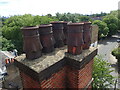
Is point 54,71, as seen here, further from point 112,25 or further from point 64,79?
point 112,25

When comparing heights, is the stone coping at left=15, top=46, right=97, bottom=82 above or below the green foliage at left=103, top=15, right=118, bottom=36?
below

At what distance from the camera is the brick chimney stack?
1.55 meters

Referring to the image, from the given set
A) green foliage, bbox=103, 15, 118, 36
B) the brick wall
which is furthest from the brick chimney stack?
green foliage, bbox=103, 15, 118, 36

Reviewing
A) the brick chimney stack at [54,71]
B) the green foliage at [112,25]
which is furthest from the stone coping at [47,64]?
the green foliage at [112,25]

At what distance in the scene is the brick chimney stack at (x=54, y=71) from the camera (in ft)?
5.09

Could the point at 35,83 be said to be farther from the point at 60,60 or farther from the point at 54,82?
the point at 60,60

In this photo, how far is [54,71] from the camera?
1.72m

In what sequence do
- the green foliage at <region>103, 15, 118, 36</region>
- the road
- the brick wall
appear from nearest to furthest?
the brick wall < the road < the green foliage at <region>103, 15, 118, 36</region>

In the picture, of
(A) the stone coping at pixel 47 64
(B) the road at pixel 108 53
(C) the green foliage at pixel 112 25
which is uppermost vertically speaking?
(C) the green foliage at pixel 112 25

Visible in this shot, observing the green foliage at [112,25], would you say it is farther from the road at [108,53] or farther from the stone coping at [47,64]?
the stone coping at [47,64]

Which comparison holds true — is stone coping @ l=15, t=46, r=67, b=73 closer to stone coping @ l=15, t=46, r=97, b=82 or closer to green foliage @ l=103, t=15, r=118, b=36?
stone coping @ l=15, t=46, r=97, b=82

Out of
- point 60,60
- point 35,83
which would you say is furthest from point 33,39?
point 35,83

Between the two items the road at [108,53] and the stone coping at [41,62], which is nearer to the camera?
the stone coping at [41,62]

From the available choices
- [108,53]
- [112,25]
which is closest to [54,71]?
[108,53]
